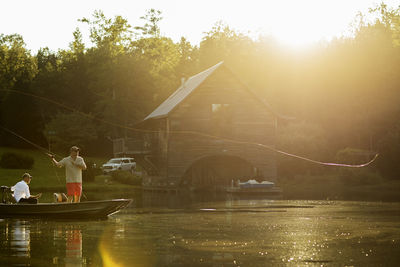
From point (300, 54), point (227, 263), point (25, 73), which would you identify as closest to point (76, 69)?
point (25, 73)

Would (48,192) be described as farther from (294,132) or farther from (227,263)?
(227,263)

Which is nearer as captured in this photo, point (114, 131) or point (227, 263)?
point (227, 263)

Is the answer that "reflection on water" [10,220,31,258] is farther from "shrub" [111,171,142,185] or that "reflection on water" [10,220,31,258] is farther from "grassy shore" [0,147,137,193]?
"shrub" [111,171,142,185]

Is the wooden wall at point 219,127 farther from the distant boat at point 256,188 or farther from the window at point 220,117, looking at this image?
the distant boat at point 256,188

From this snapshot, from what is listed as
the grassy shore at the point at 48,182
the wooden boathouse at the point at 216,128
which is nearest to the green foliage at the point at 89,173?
the grassy shore at the point at 48,182

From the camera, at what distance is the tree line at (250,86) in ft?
235

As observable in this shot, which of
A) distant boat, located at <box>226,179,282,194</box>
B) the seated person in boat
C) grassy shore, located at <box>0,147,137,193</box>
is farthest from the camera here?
distant boat, located at <box>226,179,282,194</box>

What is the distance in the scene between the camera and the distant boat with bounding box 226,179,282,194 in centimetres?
5172

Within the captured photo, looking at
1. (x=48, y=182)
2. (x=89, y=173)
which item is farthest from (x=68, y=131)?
(x=48, y=182)

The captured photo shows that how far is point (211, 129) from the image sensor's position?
5525cm

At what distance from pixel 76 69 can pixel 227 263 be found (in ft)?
273

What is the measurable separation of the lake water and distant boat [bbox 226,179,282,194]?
74.9 feet

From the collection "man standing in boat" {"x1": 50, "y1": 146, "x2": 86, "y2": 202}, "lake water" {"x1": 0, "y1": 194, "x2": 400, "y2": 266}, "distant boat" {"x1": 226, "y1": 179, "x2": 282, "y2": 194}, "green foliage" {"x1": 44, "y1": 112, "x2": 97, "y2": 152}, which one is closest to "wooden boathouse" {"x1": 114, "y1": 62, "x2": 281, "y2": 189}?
"distant boat" {"x1": 226, "y1": 179, "x2": 282, "y2": 194}

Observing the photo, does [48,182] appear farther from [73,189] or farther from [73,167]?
[73,167]
